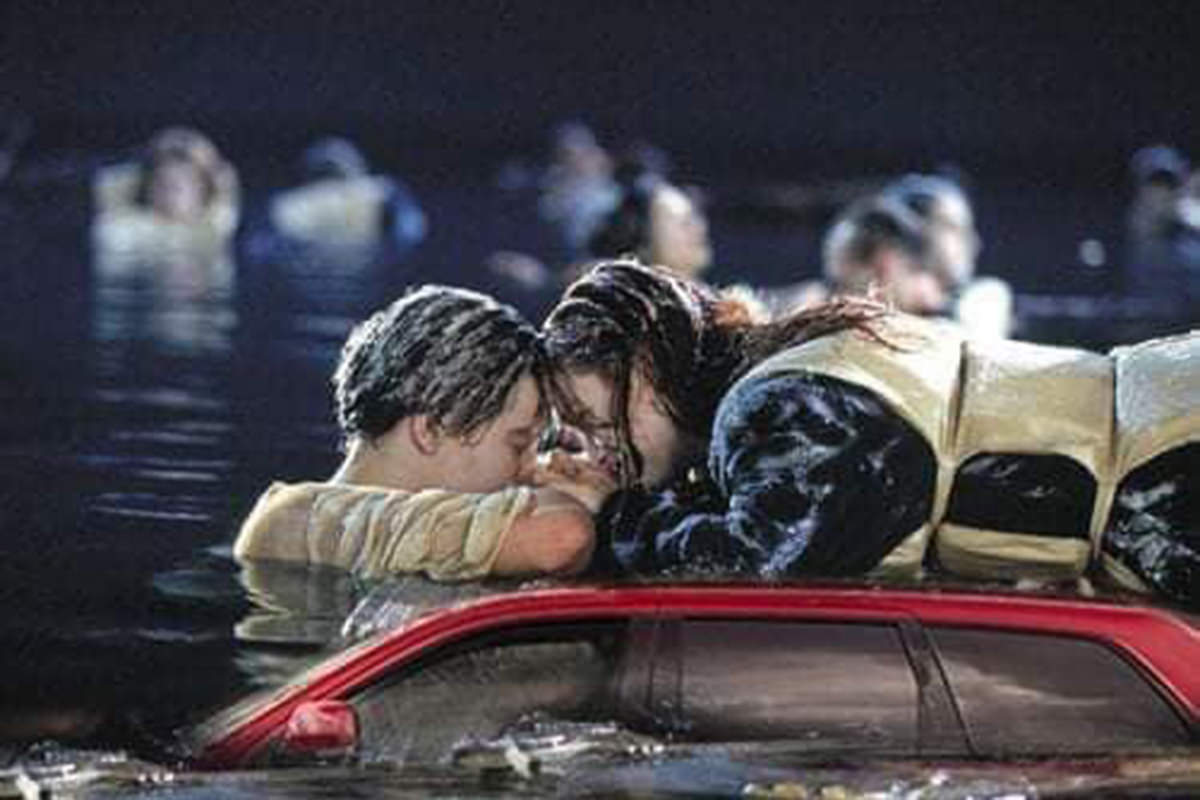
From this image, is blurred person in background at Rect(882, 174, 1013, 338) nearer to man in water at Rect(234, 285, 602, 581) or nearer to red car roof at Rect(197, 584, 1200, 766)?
man in water at Rect(234, 285, 602, 581)

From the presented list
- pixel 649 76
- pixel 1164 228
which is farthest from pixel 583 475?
pixel 649 76

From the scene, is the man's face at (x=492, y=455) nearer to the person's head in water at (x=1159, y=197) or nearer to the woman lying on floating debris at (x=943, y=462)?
the woman lying on floating debris at (x=943, y=462)

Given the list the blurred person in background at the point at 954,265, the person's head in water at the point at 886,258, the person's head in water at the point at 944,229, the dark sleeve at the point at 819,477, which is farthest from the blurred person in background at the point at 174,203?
the dark sleeve at the point at 819,477

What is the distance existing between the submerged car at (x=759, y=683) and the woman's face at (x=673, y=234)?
1056 centimetres

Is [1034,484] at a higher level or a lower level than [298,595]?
A: higher

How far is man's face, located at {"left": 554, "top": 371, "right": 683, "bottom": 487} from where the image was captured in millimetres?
10219

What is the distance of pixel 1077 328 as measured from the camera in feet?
78.6

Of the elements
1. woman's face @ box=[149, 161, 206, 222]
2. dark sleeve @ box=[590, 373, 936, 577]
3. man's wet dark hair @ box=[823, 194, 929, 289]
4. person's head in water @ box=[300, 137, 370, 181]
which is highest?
man's wet dark hair @ box=[823, 194, 929, 289]

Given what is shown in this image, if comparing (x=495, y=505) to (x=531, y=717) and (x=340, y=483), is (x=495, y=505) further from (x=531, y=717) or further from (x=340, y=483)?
(x=531, y=717)

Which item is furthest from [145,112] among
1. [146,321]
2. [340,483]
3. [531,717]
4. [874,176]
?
[531,717]

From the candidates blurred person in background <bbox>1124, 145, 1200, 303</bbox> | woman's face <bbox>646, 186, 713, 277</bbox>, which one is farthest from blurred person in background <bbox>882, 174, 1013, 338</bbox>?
blurred person in background <bbox>1124, 145, 1200, 303</bbox>

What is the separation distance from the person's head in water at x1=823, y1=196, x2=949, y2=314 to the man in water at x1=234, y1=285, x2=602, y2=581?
6.48 m

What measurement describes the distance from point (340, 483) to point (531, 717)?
288cm

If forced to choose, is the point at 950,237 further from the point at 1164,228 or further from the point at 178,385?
the point at 1164,228
